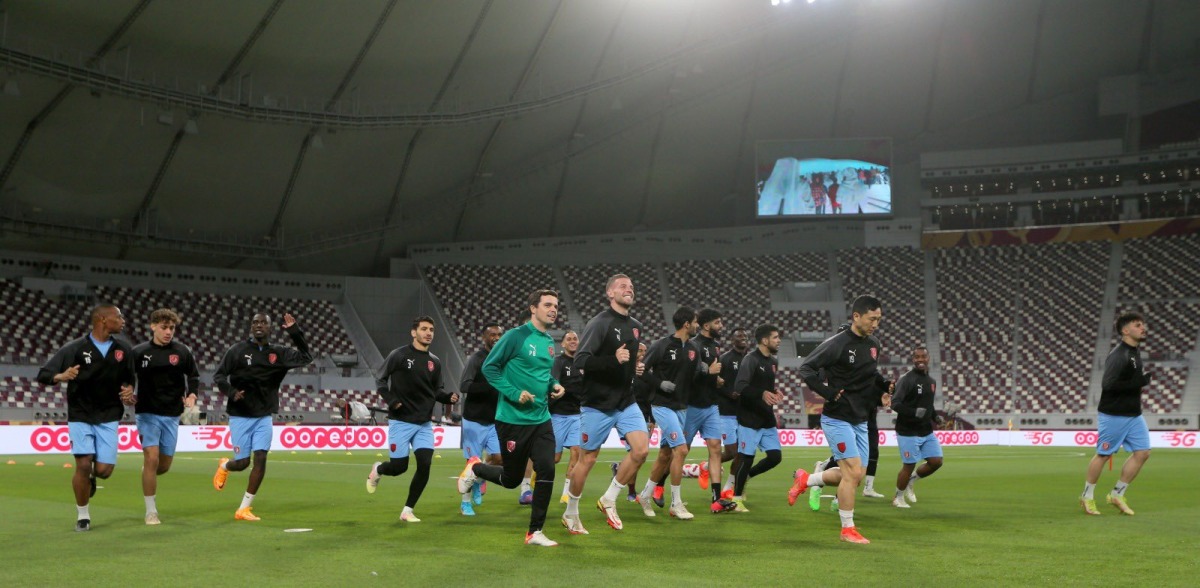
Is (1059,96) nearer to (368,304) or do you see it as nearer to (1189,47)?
(1189,47)

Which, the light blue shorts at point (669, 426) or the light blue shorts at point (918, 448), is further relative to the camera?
the light blue shorts at point (918, 448)

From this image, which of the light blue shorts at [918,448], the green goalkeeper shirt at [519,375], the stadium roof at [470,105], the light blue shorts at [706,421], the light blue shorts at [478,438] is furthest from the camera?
the stadium roof at [470,105]

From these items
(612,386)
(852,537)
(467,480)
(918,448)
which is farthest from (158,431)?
(918,448)

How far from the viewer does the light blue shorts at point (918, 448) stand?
14094 millimetres

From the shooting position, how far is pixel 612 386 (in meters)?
11.1

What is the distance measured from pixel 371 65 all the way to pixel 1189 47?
1598 inches

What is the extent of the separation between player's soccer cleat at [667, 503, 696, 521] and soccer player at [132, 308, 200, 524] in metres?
5.27

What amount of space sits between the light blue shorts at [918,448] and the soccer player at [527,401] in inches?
251

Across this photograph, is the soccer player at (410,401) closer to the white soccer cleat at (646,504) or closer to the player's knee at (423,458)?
the player's knee at (423,458)

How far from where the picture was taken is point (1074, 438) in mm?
38562

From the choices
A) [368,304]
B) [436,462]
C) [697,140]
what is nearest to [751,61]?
A: [697,140]

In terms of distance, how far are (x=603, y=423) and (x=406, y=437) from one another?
229cm

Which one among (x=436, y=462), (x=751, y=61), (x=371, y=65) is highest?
(x=751, y=61)

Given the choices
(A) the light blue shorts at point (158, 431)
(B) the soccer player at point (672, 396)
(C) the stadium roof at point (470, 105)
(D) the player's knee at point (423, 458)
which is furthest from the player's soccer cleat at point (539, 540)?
(C) the stadium roof at point (470, 105)
